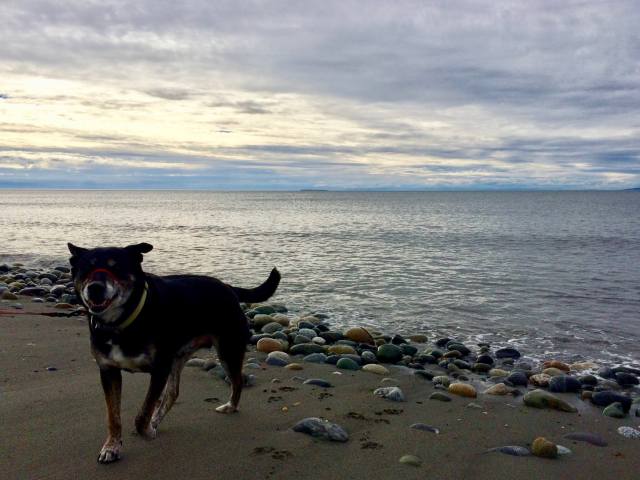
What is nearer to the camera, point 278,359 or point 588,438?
point 588,438

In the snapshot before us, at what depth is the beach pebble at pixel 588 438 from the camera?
18.8ft

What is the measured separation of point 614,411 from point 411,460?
370 cm

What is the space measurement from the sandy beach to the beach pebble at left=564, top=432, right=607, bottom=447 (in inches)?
3.9

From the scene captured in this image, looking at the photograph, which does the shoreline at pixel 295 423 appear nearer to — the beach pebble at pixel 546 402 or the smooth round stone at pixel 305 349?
the beach pebble at pixel 546 402

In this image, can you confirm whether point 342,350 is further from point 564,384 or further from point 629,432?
point 629,432

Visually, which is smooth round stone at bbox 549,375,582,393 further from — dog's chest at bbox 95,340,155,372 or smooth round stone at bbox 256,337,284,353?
dog's chest at bbox 95,340,155,372

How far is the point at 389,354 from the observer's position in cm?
941

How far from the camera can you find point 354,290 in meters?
17.1

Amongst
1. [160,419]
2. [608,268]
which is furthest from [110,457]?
[608,268]

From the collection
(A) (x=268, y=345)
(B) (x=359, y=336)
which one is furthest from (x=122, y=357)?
(B) (x=359, y=336)

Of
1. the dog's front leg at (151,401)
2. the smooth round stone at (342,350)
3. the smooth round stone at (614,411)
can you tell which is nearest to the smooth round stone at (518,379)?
the smooth round stone at (614,411)

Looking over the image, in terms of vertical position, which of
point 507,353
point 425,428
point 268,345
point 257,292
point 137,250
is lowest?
point 507,353

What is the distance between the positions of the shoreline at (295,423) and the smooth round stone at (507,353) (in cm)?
143

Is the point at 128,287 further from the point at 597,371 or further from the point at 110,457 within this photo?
the point at 597,371
